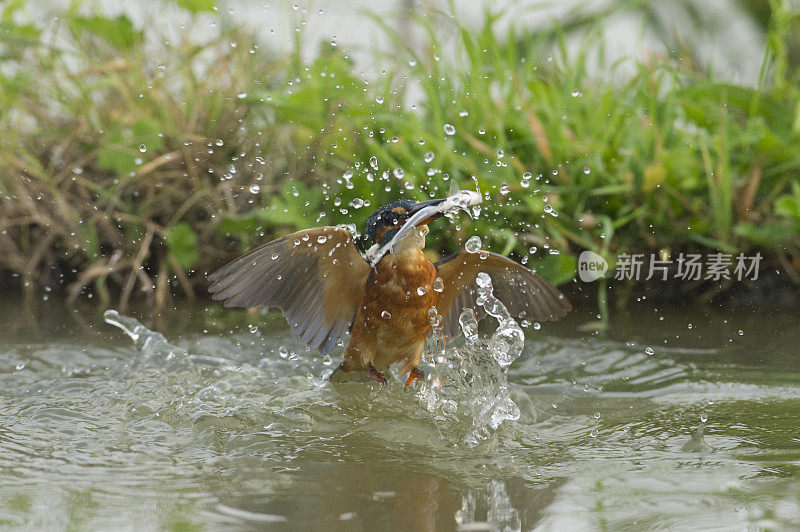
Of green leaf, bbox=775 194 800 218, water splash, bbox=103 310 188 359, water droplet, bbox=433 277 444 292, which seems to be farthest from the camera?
green leaf, bbox=775 194 800 218

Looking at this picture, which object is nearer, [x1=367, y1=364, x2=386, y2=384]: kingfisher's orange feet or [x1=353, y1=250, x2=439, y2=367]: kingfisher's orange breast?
[x1=353, y1=250, x2=439, y2=367]: kingfisher's orange breast

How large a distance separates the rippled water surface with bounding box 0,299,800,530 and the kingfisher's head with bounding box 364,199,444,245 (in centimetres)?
51

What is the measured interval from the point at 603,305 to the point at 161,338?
1841 millimetres

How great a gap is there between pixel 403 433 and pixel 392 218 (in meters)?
0.63

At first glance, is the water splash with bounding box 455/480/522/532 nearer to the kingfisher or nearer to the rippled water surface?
the rippled water surface

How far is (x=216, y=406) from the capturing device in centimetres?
282

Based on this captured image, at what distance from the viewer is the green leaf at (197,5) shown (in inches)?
181

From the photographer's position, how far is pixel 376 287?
111 inches

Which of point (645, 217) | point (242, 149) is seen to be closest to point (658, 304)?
point (645, 217)

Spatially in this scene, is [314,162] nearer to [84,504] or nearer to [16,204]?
[16,204]

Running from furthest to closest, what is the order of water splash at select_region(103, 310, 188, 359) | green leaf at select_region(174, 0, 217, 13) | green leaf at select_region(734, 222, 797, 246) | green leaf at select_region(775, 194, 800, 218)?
green leaf at select_region(174, 0, 217, 13) → green leaf at select_region(734, 222, 797, 246) → green leaf at select_region(775, 194, 800, 218) → water splash at select_region(103, 310, 188, 359)

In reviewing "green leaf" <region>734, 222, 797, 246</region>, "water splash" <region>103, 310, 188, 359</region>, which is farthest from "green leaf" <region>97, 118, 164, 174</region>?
"green leaf" <region>734, 222, 797, 246</region>

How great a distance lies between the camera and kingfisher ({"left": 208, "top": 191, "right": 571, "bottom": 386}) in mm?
2742

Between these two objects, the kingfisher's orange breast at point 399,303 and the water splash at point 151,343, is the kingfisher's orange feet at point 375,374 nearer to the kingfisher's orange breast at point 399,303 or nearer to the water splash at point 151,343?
the kingfisher's orange breast at point 399,303
